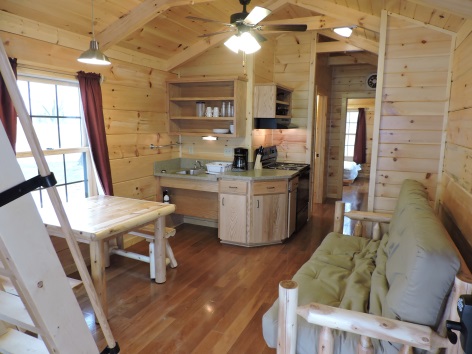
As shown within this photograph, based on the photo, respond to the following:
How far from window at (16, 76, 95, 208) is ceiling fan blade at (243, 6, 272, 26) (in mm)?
1854

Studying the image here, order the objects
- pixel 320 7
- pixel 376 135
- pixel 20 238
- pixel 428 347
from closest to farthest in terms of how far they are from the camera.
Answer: pixel 20 238 → pixel 428 347 → pixel 376 135 → pixel 320 7

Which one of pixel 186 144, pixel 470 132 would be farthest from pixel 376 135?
pixel 186 144

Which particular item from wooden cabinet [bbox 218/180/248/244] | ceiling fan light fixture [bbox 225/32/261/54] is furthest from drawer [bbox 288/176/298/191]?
ceiling fan light fixture [bbox 225/32/261/54]

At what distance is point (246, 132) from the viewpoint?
181 inches

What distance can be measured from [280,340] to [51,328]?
104cm

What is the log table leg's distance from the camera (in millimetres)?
3088

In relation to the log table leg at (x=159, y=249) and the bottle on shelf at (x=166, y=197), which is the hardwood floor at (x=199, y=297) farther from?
the bottle on shelf at (x=166, y=197)

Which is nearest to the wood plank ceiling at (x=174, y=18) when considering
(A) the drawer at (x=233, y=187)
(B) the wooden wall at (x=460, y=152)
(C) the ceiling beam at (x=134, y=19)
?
(C) the ceiling beam at (x=134, y=19)

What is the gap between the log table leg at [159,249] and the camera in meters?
3.09

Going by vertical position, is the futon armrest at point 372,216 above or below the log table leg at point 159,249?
above

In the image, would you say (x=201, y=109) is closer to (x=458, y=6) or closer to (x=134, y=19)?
(x=134, y=19)

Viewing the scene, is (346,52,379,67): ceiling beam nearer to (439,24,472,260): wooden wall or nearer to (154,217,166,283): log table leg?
(439,24,472,260): wooden wall

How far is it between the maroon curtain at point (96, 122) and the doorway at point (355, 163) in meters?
5.04

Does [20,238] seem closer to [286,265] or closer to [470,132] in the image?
[470,132]
